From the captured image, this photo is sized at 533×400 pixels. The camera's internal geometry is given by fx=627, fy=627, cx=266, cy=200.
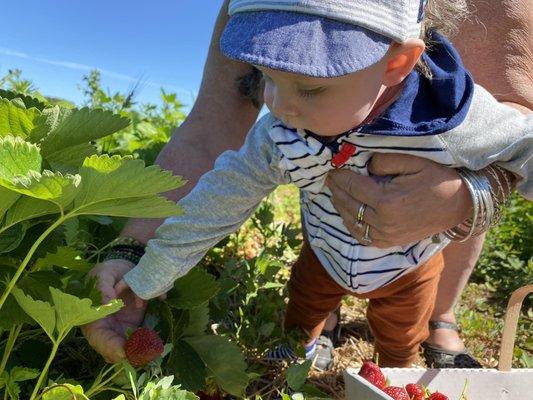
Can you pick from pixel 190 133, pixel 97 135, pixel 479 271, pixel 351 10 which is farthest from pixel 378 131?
pixel 479 271

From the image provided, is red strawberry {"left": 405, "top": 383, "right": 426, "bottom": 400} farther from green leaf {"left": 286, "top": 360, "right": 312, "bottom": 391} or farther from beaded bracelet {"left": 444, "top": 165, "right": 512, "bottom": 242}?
beaded bracelet {"left": 444, "top": 165, "right": 512, "bottom": 242}

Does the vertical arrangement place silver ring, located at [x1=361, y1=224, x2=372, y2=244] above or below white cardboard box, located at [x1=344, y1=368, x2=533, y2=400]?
above

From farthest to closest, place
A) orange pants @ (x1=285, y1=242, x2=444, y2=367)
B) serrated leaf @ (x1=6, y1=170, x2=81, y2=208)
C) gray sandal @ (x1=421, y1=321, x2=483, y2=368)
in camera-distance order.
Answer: gray sandal @ (x1=421, y1=321, x2=483, y2=368)
orange pants @ (x1=285, y1=242, x2=444, y2=367)
serrated leaf @ (x1=6, y1=170, x2=81, y2=208)

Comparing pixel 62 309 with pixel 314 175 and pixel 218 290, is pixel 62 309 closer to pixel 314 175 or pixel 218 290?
pixel 218 290

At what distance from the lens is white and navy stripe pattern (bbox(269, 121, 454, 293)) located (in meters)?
1.21

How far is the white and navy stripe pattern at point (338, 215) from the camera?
1206 millimetres

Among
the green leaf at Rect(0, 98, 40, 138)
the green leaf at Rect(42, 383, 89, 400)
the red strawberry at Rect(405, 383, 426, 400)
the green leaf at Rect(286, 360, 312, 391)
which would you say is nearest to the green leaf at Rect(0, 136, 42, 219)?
the green leaf at Rect(0, 98, 40, 138)

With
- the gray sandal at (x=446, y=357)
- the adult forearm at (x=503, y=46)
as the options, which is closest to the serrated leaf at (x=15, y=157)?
the adult forearm at (x=503, y=46)

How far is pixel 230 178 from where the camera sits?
1.29 m

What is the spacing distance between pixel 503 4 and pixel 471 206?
2.07ft

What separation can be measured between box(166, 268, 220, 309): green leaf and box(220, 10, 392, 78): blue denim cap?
441mm

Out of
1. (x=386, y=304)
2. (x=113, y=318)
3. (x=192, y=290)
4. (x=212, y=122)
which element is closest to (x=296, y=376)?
(x=192, y=290)

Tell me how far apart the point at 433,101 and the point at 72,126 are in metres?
0.69

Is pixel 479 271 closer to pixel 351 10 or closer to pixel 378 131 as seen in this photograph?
pixel 378 131
